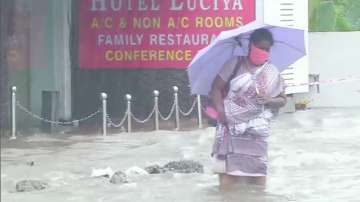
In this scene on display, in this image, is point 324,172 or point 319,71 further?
point 319,71

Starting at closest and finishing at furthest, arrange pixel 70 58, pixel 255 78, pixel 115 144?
pixel 255 78
pixel 115 144
pixel 70 58

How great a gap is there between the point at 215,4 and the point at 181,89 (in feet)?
6.21

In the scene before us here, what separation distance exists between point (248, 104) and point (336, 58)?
1703cm

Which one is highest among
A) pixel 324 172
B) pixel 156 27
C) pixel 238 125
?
pixel 156 27

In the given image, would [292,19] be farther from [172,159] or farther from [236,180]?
[236,180]

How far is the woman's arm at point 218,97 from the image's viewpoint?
8219 millimetres

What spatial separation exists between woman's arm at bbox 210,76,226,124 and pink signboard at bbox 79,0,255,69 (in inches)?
420

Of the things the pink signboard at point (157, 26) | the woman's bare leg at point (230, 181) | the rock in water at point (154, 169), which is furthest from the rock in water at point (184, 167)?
the pink signboard at point (157, 26)

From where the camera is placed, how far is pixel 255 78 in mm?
8156

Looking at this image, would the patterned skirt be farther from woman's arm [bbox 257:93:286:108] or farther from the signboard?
the signboard

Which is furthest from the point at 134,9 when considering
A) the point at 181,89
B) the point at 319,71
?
the point at 319,71

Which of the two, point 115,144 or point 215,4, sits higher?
point 215,4

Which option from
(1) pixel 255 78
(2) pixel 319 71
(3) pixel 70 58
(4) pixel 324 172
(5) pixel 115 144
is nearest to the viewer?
(1) pixel 255 78

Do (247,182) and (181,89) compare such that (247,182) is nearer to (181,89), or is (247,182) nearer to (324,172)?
(324,172)
